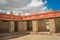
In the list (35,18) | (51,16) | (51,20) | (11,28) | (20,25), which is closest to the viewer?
(51,16)

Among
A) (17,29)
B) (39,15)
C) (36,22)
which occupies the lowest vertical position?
(17,29)

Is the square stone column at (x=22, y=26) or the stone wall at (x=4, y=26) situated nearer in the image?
the stone wall at (x=4, y=26)

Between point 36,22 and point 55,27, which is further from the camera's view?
point 36,22

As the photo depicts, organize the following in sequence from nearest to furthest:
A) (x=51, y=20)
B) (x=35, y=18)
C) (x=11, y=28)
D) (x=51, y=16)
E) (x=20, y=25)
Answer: (x=51, y=16) < (x=51, y=20) < (x=35, y=18) < (x=11, y=28) < (x=20, y=25)

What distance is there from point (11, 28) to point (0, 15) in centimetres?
482

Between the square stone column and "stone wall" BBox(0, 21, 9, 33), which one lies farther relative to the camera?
the square stone column

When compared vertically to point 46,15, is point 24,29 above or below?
below

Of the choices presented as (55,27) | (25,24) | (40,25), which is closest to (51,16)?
(55,27)

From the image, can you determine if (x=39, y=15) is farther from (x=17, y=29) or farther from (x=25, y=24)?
(x=17, y=29)

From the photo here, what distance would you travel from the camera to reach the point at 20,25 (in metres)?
26.0

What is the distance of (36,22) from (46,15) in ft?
13.2

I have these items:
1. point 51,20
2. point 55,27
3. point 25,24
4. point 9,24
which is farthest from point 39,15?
point 9,24

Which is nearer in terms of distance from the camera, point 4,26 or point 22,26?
point 4,26

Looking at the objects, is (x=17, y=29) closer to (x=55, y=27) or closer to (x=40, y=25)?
(x=40, y=25)
